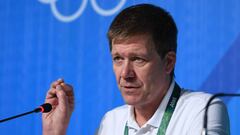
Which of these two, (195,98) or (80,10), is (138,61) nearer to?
(195,98)

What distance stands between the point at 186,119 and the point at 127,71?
179 millimetres

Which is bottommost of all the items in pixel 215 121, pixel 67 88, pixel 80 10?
pixel 215 121

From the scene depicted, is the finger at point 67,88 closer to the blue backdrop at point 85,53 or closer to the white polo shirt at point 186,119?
the white polo shirt at point 186,119

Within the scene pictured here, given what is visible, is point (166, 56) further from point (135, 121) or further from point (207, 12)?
point (207, 12)

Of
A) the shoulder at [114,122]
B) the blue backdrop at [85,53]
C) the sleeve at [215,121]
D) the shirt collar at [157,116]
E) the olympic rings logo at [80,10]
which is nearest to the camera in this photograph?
the sleeve at [215,121]

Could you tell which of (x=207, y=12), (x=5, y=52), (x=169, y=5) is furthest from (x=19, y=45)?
(x=207, y=12)

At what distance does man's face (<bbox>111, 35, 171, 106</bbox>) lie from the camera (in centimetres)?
129

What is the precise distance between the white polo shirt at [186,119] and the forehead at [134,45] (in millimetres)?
136

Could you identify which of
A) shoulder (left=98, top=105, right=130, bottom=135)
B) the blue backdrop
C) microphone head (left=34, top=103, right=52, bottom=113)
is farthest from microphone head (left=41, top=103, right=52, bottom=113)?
the blue backdrop

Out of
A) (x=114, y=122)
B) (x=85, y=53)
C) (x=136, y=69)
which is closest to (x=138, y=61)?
(x=136, y=69)

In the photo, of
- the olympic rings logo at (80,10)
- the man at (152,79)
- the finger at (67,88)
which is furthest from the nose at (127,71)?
the olympic rings logo at (80,10)

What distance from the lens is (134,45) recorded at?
4.23 feet

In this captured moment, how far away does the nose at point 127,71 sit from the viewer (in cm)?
128

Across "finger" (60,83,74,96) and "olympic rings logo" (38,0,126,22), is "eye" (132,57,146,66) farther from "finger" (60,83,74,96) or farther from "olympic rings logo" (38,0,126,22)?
"olympic rings logo" (38,0,126,22)
